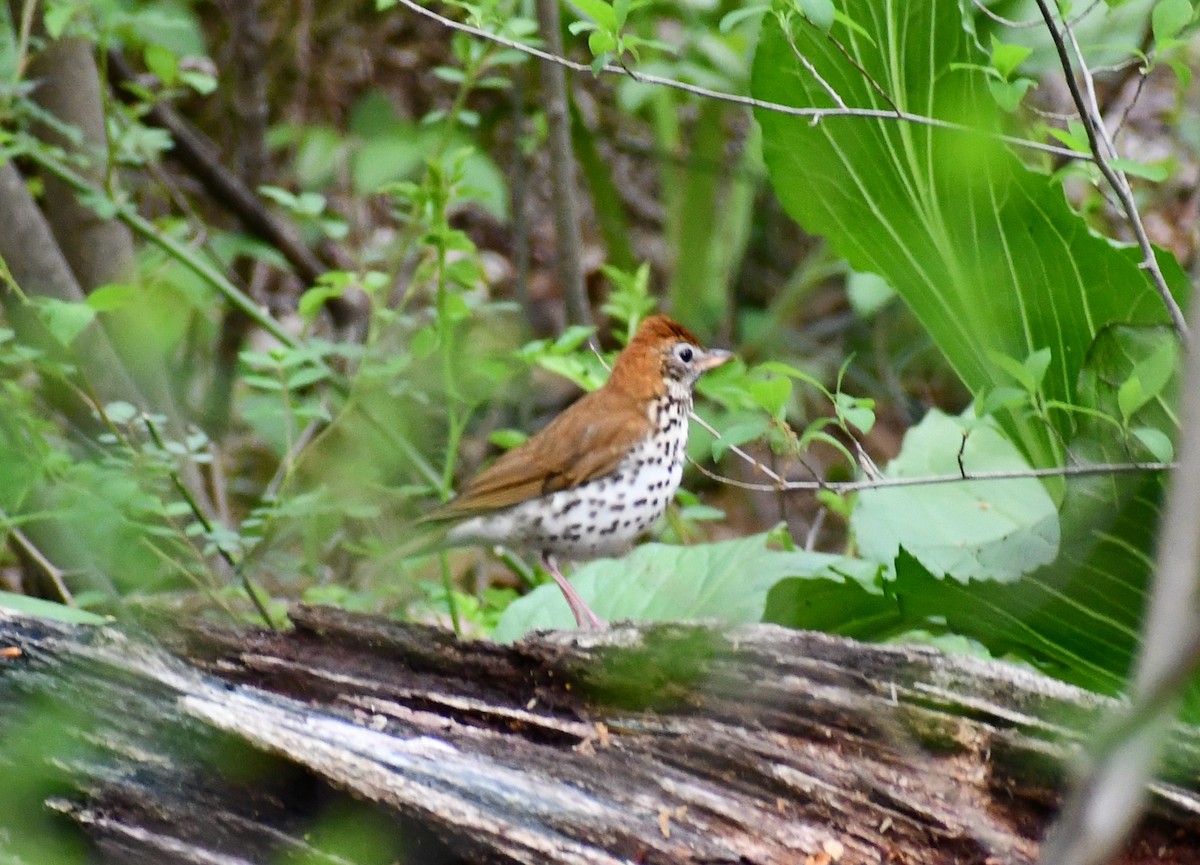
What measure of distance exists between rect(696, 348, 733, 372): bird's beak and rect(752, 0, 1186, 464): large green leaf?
0.62 metres

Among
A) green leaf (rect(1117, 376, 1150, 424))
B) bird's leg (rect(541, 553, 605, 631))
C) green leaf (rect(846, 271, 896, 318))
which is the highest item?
green leaf (rect(846, 271, 896, 318))

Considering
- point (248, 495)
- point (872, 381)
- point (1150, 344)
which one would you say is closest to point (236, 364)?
point (248, 495)

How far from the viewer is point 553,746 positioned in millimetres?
1950

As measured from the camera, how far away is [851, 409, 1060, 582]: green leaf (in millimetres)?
2527

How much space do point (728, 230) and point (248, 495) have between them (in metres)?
2.10

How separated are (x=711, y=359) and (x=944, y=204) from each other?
0.86 meters

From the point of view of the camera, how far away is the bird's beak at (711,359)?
332 centimetres

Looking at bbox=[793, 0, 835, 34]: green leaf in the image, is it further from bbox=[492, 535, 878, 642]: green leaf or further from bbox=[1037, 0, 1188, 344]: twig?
bbox=[492, 535, 878, 642]: green leaf

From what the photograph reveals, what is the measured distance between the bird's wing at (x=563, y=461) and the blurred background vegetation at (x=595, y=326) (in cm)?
11

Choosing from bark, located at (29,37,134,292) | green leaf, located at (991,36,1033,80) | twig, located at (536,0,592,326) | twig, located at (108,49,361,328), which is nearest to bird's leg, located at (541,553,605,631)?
twig, located at (536,0,592,326)

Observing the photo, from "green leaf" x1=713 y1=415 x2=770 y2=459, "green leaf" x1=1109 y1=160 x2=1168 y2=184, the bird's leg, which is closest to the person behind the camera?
"green leaf" x1=1109 y1=160 x2=1168 y2=184

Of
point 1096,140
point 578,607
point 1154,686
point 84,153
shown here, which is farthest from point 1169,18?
point 84,153

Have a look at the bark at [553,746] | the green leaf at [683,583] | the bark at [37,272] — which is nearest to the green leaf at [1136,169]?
the bark at [553,746]

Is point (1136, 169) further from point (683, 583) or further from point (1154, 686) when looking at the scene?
point (1154, 686)
